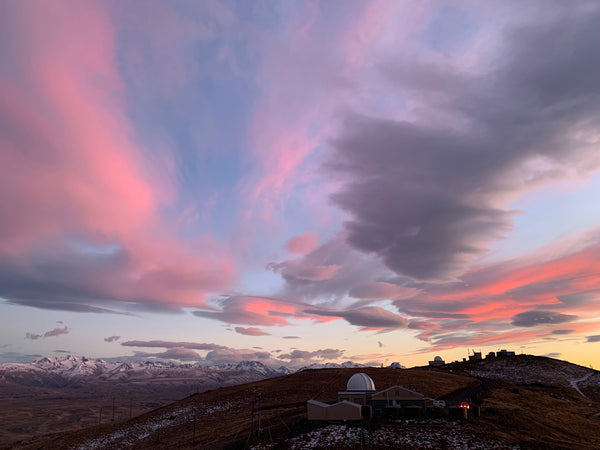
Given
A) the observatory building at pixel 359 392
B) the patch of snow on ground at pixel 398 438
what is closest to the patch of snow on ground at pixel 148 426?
the observatory building at pixel 359 392

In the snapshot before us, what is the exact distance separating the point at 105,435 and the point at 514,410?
301 feet

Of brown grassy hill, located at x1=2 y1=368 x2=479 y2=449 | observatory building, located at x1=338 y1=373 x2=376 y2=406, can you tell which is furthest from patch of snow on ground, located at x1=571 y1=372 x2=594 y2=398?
observatory building, located at x1=338 y1=373 x2=376 y2=406

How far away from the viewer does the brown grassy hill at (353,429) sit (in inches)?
2097

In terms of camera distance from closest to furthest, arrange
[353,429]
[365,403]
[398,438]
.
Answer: [398,438] → [353,429] → [365,403]

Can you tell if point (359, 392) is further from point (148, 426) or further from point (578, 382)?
point (578, 382)

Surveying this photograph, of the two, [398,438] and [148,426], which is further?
[148,426]

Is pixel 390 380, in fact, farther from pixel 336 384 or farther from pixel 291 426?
pixel 291 426

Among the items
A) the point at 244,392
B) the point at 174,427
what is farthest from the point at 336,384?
the point at 174,427

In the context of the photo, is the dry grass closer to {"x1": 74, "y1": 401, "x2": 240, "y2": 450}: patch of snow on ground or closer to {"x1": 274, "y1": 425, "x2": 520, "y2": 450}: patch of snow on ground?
{"x1": 74, "y1": 401, "x2": 240, "y2": 450}: patch of snow on ground

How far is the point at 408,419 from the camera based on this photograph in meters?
60.0

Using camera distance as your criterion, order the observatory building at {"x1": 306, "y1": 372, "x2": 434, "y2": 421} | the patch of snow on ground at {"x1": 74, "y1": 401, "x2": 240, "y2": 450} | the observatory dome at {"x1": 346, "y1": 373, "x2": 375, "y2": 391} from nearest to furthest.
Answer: the observatory building at {"x1": 306, "y1": 372, "x2": 434, "y2": 421}
the observatory dome at {"x1": 346, "y1": 373, "x2": 375, "y2": 391}
the patch of snow on ground at {"x1": 74, "y1": 401, "x2": 240, "y2": 450}

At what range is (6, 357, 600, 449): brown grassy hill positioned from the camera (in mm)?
53256

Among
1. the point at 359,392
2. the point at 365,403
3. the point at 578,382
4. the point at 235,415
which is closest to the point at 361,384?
the point at 359,392

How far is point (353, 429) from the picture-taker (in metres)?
56.7
